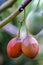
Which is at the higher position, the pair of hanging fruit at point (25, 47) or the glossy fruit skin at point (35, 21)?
the glossy fruit skin at point (35, 21)

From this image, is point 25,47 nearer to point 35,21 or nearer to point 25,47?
point 25,47

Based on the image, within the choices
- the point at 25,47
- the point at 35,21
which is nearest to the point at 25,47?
the point at 25,47

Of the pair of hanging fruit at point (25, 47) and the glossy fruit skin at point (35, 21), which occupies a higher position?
the glossy fruit skin at point (35, 21)

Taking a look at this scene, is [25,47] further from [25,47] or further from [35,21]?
[35,21]

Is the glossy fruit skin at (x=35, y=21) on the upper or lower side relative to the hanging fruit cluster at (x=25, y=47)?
upper

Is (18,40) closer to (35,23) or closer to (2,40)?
(35,23)

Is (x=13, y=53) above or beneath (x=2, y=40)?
above

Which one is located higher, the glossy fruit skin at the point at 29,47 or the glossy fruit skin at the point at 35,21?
the glossy fruit skin at the point at 35,21

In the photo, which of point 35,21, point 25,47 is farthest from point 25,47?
point 35,21

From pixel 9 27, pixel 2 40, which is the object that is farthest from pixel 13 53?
pixel 2 40
